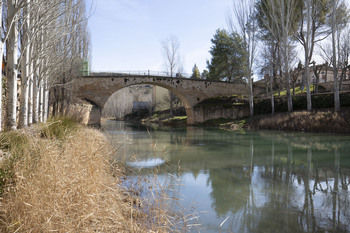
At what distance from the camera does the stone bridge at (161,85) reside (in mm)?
26156

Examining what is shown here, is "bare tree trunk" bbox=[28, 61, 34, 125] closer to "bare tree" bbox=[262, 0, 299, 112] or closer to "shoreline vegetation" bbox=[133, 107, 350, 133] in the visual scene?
"shoreline vegetation" bbox=[133, 107, 350, 133]

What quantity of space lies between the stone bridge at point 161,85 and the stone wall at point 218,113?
72 cm

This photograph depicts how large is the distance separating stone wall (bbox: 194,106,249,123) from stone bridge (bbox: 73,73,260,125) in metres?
0.72

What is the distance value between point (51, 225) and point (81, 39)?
17301mm

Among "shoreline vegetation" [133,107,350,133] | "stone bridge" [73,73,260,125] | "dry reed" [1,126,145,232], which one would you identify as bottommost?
"dry reed" [1,126,145,232]

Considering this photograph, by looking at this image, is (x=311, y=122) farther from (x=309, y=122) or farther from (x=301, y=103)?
(x=301, y=103)

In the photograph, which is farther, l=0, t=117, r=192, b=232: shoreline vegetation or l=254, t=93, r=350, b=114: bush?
l=254, t=93, r=350, b=114: bush

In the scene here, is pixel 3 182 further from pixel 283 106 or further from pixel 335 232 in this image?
pixel 283 106

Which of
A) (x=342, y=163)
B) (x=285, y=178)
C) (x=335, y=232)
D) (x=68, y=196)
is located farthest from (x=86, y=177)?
(x=342, y=163)

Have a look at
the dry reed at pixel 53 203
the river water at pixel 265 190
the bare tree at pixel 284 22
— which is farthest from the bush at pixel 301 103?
the dry reed at pixel 53 203

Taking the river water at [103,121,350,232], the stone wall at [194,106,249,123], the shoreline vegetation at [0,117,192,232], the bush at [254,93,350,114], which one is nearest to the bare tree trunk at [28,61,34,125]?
the river water at [103,121,350,232]

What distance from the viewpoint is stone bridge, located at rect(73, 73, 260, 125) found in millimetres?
26156

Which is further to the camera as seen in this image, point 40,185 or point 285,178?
point 285,178

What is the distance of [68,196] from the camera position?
2.66 meters
